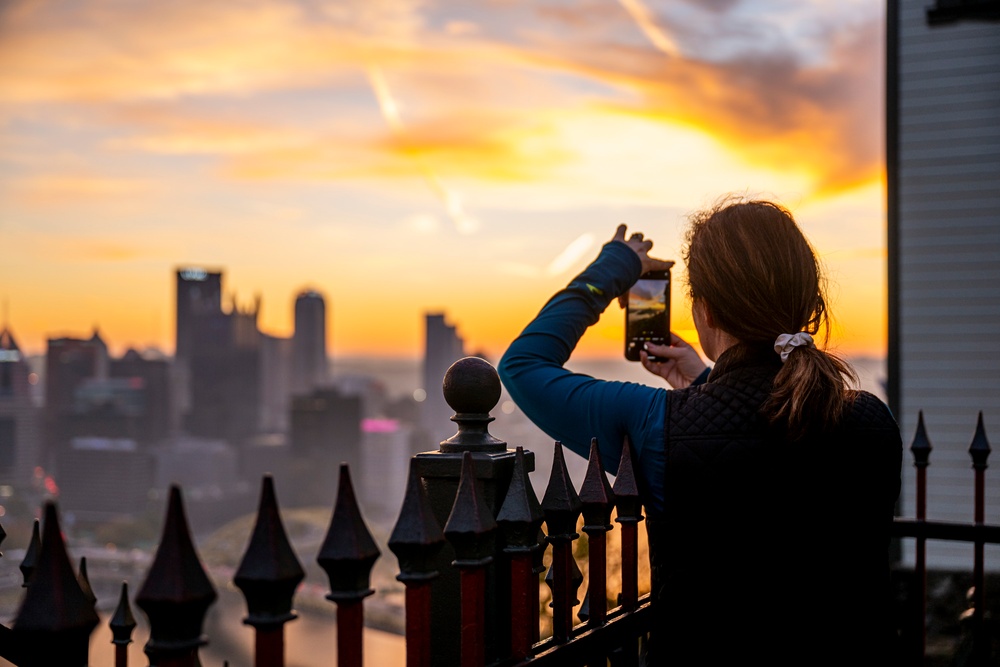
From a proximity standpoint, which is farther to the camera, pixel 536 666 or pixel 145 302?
pixel 145 302

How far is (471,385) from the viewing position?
5.30 feet

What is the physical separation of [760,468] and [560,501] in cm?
37

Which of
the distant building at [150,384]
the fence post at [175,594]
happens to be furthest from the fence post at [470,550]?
the distant building at [150,384]

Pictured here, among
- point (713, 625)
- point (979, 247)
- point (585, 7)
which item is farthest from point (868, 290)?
point (585, 7)

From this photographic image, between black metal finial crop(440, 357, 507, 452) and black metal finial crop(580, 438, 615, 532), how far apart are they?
181 mm

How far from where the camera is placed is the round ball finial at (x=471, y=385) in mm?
1613

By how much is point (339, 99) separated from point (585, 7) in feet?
174

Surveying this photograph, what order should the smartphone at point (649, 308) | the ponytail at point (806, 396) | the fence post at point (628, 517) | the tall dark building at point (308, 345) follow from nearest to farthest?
1. the ponytail at point (806, 396)
2. the fence post at point (628, 517)
3. the smartphone at point (649, 308)
4. the tall dark building at point (308, 345)

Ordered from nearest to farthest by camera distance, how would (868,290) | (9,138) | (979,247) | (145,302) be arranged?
1. (979,247)
2. (868,290)
3. (9,138)
4. (145,302)

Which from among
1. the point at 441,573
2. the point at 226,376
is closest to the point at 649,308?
the point at 441,573

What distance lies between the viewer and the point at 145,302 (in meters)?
106

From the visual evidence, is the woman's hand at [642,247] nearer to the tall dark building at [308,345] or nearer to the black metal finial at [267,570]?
the black metal finial at [267,570]

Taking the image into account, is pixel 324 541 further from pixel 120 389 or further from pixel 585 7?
pixel 120 389

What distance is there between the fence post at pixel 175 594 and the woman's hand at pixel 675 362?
129cm
